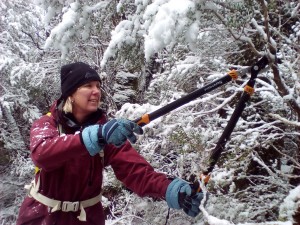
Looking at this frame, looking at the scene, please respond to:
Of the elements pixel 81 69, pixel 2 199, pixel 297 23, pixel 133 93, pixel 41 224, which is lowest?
pixel 2 199

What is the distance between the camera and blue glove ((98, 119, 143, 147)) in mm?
2279

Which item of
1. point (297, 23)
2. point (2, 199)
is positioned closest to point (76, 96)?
point (297, 23)

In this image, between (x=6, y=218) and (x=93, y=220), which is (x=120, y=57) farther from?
(x=6, y=218)

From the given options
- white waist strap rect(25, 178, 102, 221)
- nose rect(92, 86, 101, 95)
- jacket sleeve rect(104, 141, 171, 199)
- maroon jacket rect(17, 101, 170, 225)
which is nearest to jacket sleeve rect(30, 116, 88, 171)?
maroon jacket rect(17, 101, 170, 225)

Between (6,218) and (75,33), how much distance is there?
914 cm

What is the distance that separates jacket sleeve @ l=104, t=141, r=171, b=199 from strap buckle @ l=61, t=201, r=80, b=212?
1.49 feet

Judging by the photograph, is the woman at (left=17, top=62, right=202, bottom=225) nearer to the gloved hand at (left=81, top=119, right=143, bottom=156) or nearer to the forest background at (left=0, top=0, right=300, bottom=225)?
the gloved hand at (left=81, top=119, right=143, bottom=156)

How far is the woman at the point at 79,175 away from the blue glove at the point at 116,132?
147 millimetres

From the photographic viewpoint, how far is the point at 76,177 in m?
2.77

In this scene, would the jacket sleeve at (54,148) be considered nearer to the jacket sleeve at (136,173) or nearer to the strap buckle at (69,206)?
the strap buckle at (69,206)

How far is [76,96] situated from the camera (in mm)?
2816

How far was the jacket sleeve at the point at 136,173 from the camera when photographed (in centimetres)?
279

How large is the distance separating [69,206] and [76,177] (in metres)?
0.22

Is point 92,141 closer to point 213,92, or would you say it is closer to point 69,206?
point 69,206
